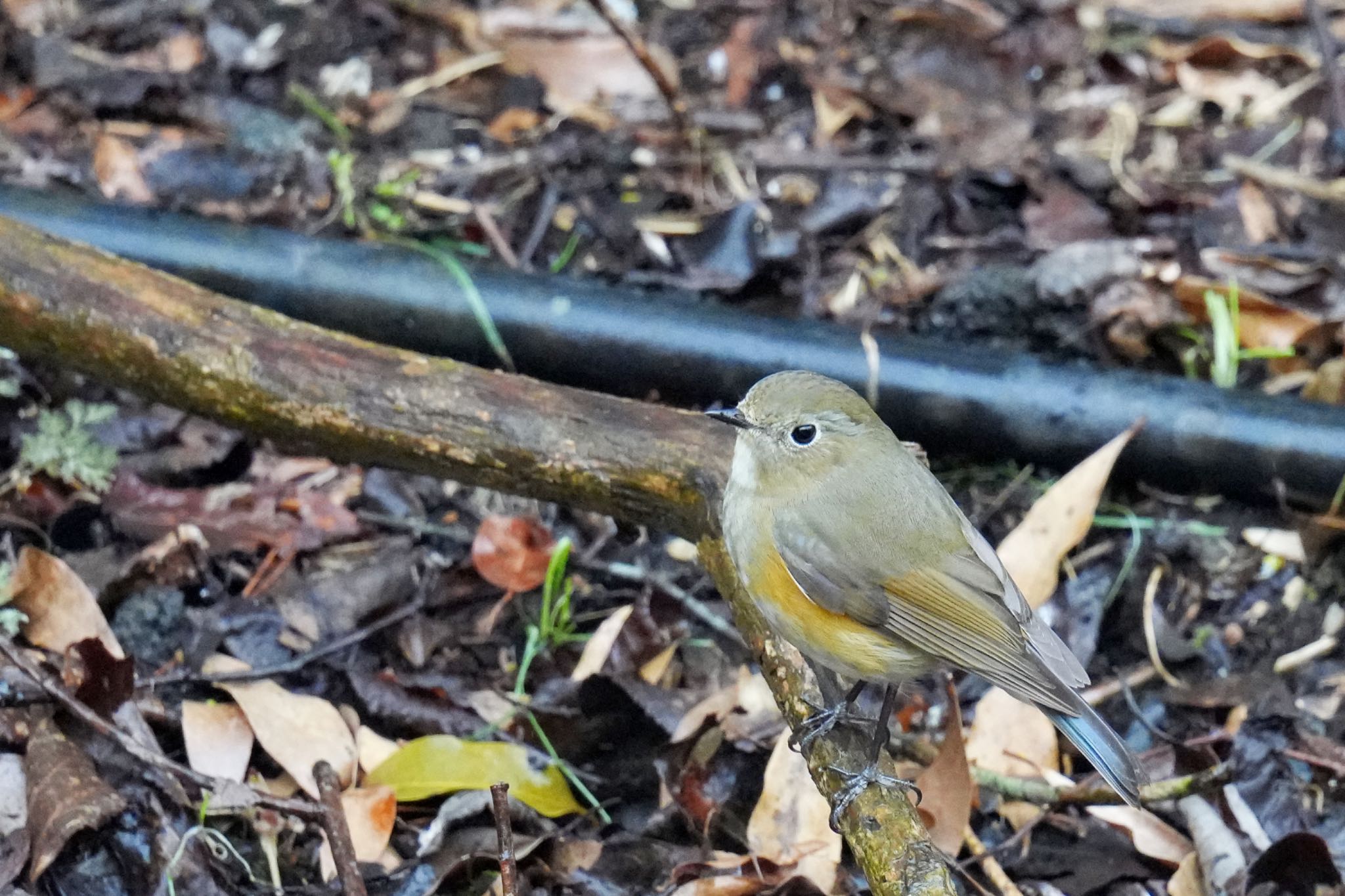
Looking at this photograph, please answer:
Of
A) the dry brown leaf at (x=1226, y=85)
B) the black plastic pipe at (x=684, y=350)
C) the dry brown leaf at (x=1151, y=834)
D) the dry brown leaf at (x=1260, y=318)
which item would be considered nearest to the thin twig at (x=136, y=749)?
the black plastic pipe at (x=684, y=350)

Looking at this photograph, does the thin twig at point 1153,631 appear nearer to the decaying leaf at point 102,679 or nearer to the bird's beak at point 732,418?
the bird's beak at point 732,418

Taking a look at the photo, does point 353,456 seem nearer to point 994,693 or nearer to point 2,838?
point 2,838

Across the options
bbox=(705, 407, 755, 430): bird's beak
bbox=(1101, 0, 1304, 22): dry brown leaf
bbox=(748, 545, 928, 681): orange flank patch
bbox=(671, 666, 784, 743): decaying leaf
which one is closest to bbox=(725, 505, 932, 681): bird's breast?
bbox=(748, 545, 928, 681): orange flank patch

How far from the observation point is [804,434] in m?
2.97

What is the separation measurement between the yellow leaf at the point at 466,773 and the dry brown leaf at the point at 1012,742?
3.46 feet

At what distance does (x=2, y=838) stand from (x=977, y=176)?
4.13 meters

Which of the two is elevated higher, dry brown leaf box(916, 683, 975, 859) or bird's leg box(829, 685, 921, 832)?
bird's leg box(829, 685, 921, 832)

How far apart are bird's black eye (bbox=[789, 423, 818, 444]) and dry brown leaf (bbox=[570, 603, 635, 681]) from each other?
98 centimetres

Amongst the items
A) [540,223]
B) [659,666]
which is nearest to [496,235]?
[540,223]

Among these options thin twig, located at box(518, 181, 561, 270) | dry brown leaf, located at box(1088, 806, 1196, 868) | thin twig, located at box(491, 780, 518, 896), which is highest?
thin twig, located at box(491, 780, 518, 896)

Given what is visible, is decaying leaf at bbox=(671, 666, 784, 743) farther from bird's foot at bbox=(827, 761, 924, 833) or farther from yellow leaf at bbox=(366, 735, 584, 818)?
bird's foot at bbox=(827, 761, 924, 833)

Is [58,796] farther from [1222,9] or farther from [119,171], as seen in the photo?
[1222,9]

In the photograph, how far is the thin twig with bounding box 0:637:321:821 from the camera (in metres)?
2.82

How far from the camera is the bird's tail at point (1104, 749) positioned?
Answer: 2.58 meters
